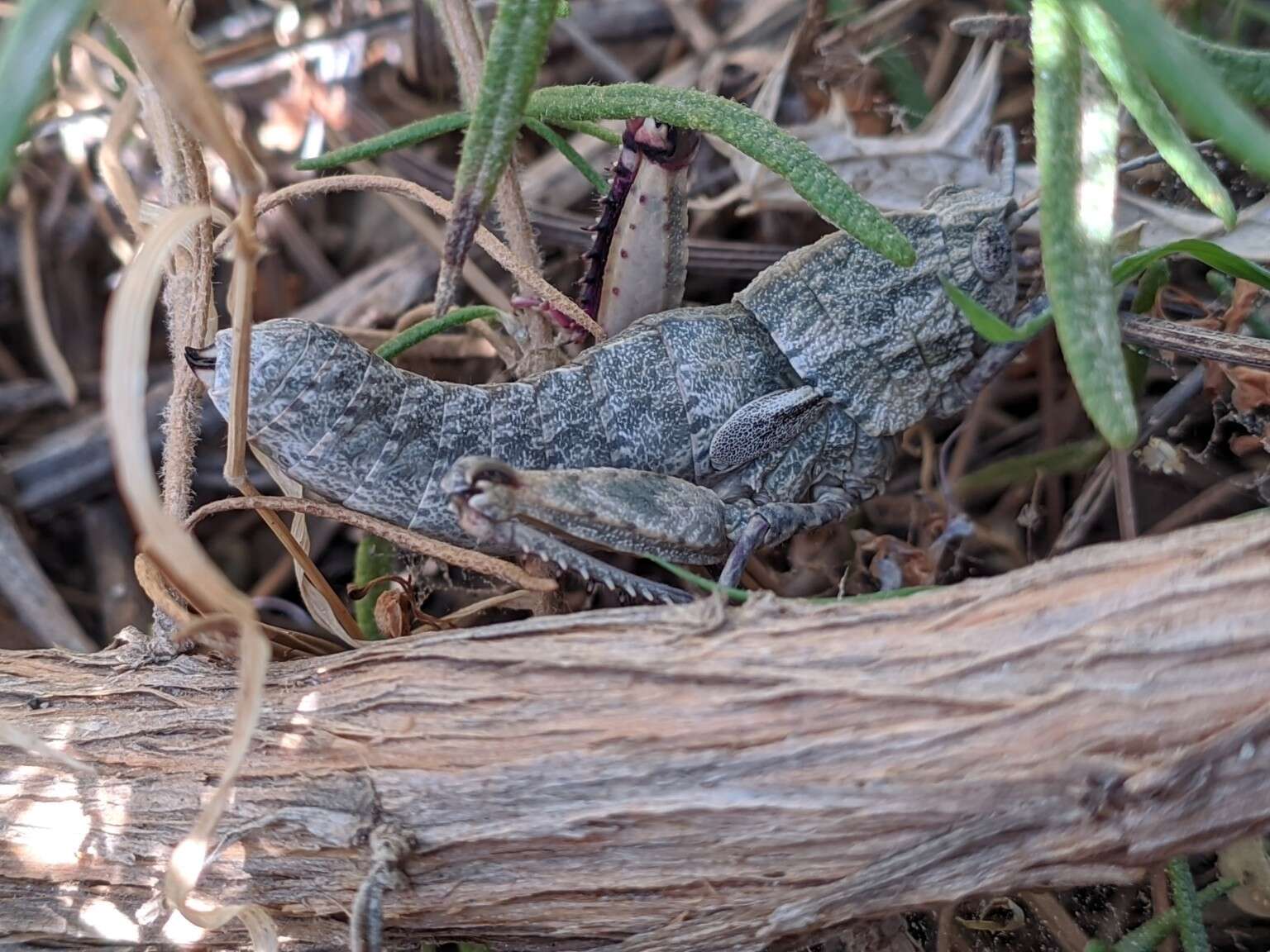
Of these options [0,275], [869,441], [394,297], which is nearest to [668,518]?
[869,441]

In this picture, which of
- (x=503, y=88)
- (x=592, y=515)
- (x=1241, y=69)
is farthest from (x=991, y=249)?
(x=503, y=88)

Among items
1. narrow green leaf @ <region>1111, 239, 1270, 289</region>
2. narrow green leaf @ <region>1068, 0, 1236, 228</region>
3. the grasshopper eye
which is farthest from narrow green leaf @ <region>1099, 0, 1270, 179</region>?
the grasshopper eye

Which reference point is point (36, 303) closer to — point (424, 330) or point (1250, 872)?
point (424, 330)

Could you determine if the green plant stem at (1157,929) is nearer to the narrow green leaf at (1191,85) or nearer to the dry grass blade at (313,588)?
the narrow green leaf at (1191,85)

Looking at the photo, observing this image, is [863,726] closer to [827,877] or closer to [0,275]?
[827,877]

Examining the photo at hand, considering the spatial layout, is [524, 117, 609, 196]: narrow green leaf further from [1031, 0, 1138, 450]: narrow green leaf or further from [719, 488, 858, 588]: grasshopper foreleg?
[1031, 0, 1138, 450]: narrow green leaf

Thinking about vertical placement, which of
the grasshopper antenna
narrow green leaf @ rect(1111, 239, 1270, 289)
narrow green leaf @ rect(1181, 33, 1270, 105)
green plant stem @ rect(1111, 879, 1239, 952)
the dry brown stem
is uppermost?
the grasshopper antenna
